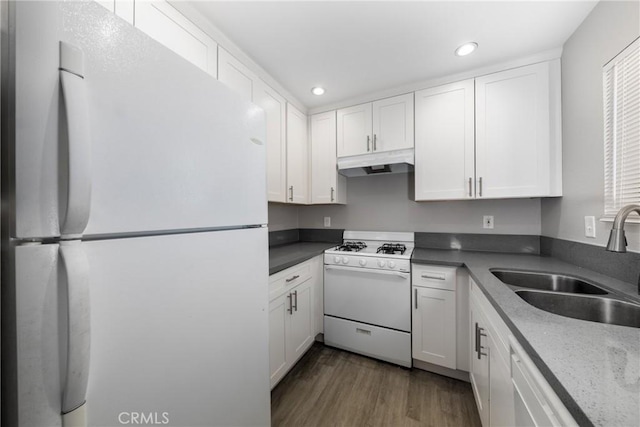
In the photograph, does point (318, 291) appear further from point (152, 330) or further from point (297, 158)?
point (152, 330)

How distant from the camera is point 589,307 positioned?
1021mm

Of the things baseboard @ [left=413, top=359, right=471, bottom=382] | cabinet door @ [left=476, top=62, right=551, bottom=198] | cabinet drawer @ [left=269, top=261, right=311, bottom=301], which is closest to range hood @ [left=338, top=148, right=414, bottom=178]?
cabinet door @ [left=476, top=62, right=551, bottom=198]

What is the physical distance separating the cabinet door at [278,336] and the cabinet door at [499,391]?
4.00 feet

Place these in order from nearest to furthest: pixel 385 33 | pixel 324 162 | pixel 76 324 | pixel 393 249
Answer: pixel 76 324 < pixel 385 33 < pixel 393 249 < pixel 324 162

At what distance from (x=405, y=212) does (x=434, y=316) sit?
1.04 metres

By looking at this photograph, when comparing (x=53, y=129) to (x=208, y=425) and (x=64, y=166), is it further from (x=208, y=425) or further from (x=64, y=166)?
(x=208, y=425)

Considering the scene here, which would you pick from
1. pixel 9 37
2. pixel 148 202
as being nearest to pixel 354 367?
pixel 148 202

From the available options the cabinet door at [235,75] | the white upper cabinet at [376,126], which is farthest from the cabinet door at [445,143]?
the cabinet door at [235,75]

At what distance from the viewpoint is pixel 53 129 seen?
489 mm

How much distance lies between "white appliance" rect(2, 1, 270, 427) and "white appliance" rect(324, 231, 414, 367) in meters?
1.27

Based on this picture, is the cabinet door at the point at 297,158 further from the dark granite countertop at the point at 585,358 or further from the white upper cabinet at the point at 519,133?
the dark granite countertop at the point at 585,358

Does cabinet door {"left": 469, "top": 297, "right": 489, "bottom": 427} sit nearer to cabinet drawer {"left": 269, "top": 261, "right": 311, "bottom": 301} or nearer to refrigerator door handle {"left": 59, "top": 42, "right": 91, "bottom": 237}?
cabinet drawer {"left": 269, "top": 261, "right": 311, "bottom": 301}

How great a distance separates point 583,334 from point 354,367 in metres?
1.61

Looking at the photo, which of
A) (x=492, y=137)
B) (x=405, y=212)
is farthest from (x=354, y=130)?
(x=492, y=137)
